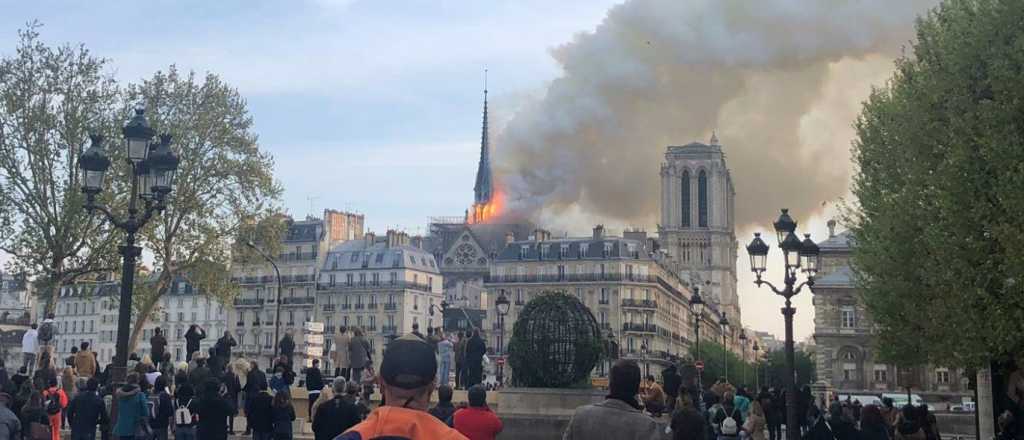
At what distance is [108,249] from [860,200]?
81.9 ft

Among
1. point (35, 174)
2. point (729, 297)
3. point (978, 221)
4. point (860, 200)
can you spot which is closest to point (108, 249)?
point (35, 174)

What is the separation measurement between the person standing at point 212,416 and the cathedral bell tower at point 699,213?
411ft

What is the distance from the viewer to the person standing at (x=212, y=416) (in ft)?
48.9

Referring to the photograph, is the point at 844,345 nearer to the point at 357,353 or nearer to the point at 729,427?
the point at 357,353

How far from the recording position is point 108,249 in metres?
38.2

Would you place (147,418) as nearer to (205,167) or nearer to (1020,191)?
(1020,191)

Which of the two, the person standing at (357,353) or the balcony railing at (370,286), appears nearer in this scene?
the person standing at (357,353)

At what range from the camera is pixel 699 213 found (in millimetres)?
141000

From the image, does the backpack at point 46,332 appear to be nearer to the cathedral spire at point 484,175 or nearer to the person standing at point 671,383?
the person standing at point 671,383

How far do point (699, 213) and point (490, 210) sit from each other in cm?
2715

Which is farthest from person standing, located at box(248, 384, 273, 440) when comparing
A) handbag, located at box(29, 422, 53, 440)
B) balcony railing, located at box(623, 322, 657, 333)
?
balcony railing, located at box(623, 322, 657, 333)

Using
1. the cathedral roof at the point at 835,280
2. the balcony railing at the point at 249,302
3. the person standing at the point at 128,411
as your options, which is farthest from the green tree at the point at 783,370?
the person standing at the point at 128,411

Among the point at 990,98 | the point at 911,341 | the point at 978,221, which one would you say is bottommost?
the point at 911,341

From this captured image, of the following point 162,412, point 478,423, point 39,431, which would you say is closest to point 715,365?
point 162,412
